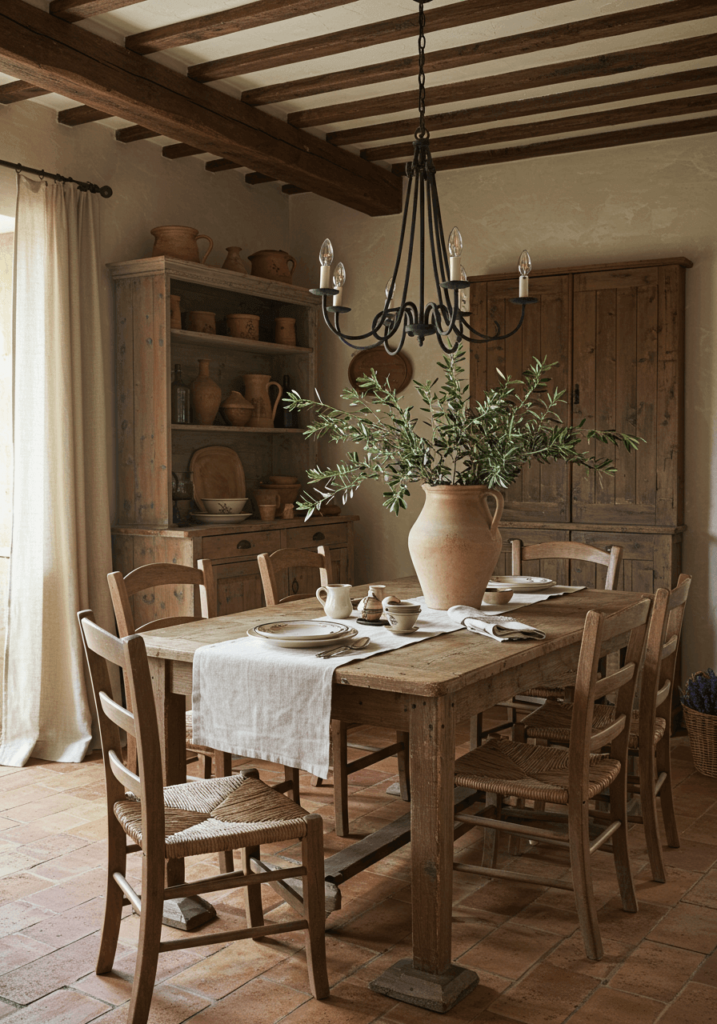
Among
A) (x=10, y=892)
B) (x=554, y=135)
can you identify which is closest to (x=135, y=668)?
(x=10, y=892)

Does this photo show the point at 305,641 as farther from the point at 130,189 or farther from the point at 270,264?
the point at 270,264

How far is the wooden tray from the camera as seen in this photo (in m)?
4.90

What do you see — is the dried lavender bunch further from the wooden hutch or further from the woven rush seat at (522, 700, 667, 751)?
the wooden hutch

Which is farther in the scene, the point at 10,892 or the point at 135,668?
the point at 10,892

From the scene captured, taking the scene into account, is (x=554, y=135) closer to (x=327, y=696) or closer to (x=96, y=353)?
(x=96, y=353)

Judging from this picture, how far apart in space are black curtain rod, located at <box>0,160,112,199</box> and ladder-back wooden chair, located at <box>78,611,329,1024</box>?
2.60m

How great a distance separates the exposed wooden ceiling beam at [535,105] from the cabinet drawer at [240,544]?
6.65 ft

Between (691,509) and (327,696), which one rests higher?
(691,509)

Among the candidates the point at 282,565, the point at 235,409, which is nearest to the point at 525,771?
the point at 282,565

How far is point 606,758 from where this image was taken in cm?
274

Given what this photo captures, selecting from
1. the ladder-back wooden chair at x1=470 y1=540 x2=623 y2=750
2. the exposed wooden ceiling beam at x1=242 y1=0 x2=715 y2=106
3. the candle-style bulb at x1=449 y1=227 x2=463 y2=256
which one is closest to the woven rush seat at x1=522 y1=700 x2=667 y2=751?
the ladder-back wooden chair at x1=470 y1=540 x2=623 y2=750

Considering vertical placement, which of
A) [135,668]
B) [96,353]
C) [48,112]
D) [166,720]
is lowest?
[166,720]

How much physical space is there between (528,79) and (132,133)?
1874mm

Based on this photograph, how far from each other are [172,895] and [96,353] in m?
2.86
